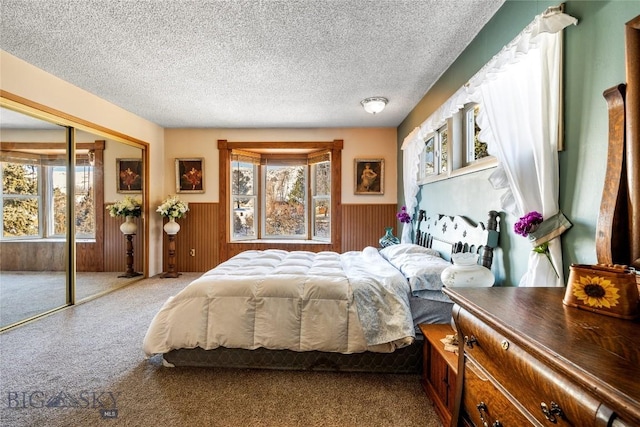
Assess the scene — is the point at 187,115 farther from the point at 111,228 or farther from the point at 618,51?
the point at 618,51

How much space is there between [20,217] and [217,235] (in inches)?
99.7

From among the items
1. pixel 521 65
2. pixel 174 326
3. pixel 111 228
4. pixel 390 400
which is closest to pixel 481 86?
pixel 521 65

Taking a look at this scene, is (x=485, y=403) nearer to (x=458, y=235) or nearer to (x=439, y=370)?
(x=439, y=370)

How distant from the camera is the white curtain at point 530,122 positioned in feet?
4.80

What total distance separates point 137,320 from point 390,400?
266 cm

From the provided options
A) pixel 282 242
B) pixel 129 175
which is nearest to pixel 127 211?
pixel 129 175

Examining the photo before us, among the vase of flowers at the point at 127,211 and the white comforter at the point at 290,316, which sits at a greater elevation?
the vase of flowers at the point at 127,211

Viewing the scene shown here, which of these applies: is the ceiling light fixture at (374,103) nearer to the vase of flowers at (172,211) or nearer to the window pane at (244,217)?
the window pane at (244,217)

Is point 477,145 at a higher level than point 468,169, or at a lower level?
higher

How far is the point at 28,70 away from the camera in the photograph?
289 cm

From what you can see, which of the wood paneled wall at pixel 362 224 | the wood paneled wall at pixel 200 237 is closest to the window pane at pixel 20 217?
the wood paneled wall at pixel 200 237

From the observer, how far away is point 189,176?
5.28 metres

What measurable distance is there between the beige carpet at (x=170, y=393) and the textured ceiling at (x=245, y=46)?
2546 mm

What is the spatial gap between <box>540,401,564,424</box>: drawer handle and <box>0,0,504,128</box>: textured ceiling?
7.41 ft
